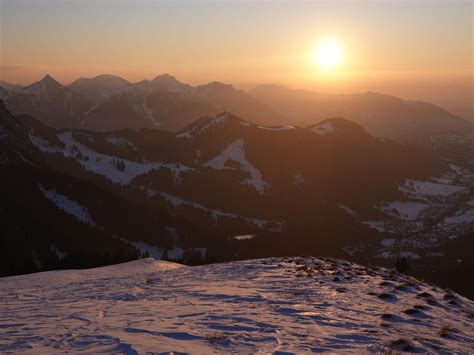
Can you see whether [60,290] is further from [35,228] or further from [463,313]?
[35,228]

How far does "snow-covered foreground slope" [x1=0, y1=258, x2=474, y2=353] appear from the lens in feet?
50.2

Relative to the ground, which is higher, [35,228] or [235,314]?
[235,314]

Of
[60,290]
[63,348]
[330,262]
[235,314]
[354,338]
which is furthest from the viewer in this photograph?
[330,262]

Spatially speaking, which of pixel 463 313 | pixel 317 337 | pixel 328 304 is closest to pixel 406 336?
pixel 317 337

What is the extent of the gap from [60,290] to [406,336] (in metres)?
20.9

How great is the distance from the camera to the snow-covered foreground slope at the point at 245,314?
15.3 metres

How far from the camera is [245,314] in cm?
1881

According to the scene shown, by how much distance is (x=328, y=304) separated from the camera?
20812mm

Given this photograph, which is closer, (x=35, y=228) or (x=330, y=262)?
(x=330, y=262)

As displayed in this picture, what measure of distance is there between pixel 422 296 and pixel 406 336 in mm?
7562

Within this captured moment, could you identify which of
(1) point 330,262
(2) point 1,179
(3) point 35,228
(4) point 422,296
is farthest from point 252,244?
(4) point 422,296

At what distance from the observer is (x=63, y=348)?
14789mm

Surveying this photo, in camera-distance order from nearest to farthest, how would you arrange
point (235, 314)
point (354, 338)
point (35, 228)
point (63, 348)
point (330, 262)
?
point (63, 348), point (354, 338), point (235, 314), point (330, 262), point (35, 228)

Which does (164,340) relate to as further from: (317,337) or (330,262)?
(330,262)
